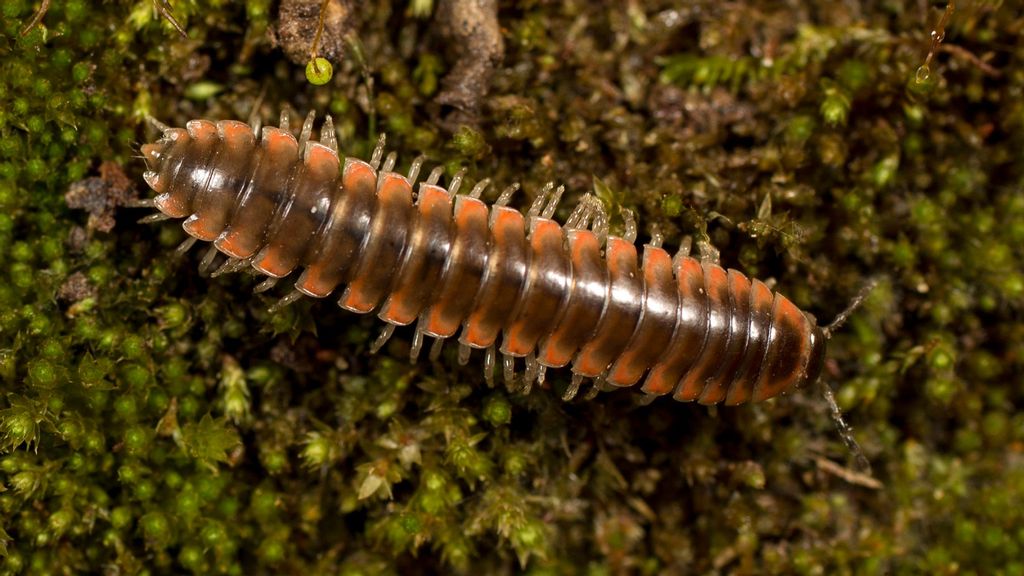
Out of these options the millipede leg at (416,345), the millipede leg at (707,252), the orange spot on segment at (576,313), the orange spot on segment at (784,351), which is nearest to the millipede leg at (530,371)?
the orange spot on segment at (576,313)

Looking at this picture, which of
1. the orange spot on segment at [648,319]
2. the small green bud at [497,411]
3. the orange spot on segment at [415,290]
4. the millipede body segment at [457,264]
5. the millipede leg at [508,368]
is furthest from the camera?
the small green bud at [497,411]

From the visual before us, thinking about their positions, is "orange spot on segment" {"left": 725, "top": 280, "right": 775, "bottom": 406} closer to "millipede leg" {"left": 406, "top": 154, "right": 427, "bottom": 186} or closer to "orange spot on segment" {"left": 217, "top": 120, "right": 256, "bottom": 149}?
"millipede leg" {"left": 406, "top": 154, "right": 427, "bottom": 186}

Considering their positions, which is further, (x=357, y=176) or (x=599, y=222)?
(x=599, y=222)

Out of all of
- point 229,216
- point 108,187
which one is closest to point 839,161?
point 229,216

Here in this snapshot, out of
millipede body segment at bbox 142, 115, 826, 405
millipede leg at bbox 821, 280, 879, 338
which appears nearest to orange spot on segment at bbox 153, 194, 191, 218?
millipede body segment at bbox 142, 115, 826, 405

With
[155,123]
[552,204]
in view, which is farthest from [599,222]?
[155,123]

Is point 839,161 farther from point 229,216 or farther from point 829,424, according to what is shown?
point 229,216

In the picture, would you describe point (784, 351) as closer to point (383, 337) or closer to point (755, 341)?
point (755, 341)

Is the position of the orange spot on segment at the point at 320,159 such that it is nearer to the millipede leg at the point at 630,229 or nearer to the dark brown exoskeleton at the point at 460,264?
the dark brown exoskeleton at the point at 460,264
